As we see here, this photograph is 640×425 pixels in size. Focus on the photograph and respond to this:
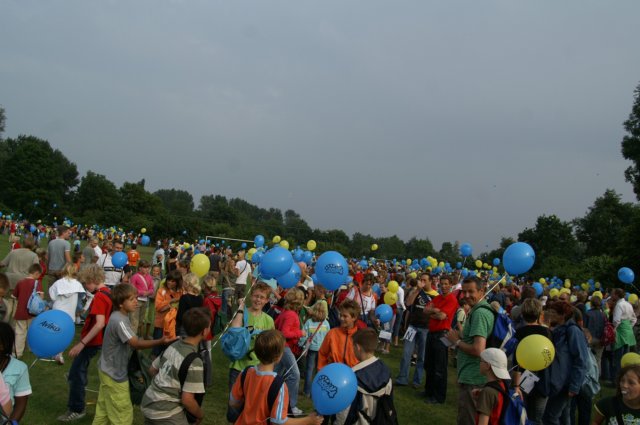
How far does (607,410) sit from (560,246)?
5203 centimetres

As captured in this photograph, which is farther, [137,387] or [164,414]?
[137,387]

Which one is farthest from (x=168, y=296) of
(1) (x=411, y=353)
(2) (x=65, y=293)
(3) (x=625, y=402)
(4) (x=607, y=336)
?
(4) (x=607, y=336)

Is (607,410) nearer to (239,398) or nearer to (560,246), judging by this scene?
(239,398)

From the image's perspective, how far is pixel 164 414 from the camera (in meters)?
3.46

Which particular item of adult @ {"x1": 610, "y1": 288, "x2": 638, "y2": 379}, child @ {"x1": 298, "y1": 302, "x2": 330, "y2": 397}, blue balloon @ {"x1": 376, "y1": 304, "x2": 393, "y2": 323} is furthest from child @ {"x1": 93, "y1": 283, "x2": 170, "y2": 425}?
adult @ {"x1": 610, "y1": 288, "x2": 638, "y2": 379}

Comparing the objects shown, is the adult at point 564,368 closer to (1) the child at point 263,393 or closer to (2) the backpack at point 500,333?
(2) the backpack at point 500,333

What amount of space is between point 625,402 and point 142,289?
828 cm

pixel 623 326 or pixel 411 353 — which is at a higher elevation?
pixel 623 326

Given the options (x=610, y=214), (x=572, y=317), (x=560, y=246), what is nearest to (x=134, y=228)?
(x=560, y=246)

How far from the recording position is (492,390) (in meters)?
3.51

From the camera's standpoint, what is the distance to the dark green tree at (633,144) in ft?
115

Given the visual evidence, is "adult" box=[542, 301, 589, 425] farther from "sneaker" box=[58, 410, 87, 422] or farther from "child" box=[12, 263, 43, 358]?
"child" box=[12, 263, 43, 358]

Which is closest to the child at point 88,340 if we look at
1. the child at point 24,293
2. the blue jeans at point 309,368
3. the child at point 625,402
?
the child at point 24,293

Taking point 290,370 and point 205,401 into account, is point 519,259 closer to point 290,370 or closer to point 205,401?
point 290,370
